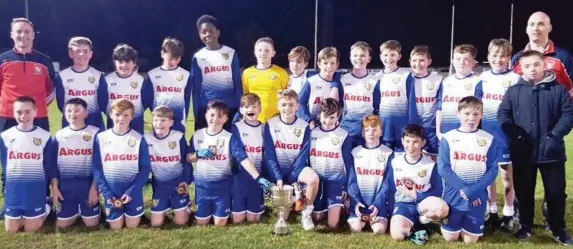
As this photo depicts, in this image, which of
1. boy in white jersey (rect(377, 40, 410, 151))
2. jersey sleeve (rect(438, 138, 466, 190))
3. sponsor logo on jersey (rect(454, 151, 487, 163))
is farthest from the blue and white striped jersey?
sponsor logo on jersey (rect(454, 151, 487, 163))

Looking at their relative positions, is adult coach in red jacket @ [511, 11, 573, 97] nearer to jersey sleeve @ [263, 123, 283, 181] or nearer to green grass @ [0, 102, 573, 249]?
green grass @ [0, 102, 573, 249]

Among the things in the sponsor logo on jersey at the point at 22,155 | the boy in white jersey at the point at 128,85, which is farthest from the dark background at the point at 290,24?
the sponsor logo on jersey at the point at 22,155

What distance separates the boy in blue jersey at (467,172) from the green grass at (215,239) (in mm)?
130

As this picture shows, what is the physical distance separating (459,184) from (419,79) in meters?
1.14

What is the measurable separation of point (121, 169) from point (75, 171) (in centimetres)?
38

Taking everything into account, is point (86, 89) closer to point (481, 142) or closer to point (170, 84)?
point (170, 84)

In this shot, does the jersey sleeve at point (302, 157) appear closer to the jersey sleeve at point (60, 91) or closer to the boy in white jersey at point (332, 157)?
the boy in white jersey at point (332, 157)

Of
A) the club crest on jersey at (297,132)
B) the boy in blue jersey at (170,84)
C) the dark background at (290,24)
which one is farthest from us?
the dark background at (290,24)

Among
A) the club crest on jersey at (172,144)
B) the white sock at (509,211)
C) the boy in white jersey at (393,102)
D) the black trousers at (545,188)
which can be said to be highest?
the boy in white jersey at (393,102)

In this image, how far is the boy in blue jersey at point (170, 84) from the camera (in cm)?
490

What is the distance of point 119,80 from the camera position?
15.8ft

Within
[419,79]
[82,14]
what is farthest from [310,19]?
[419,79]

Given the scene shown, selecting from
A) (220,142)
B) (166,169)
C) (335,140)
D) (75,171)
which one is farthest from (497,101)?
(75,171)

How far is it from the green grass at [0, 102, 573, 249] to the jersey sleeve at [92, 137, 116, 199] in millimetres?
268
